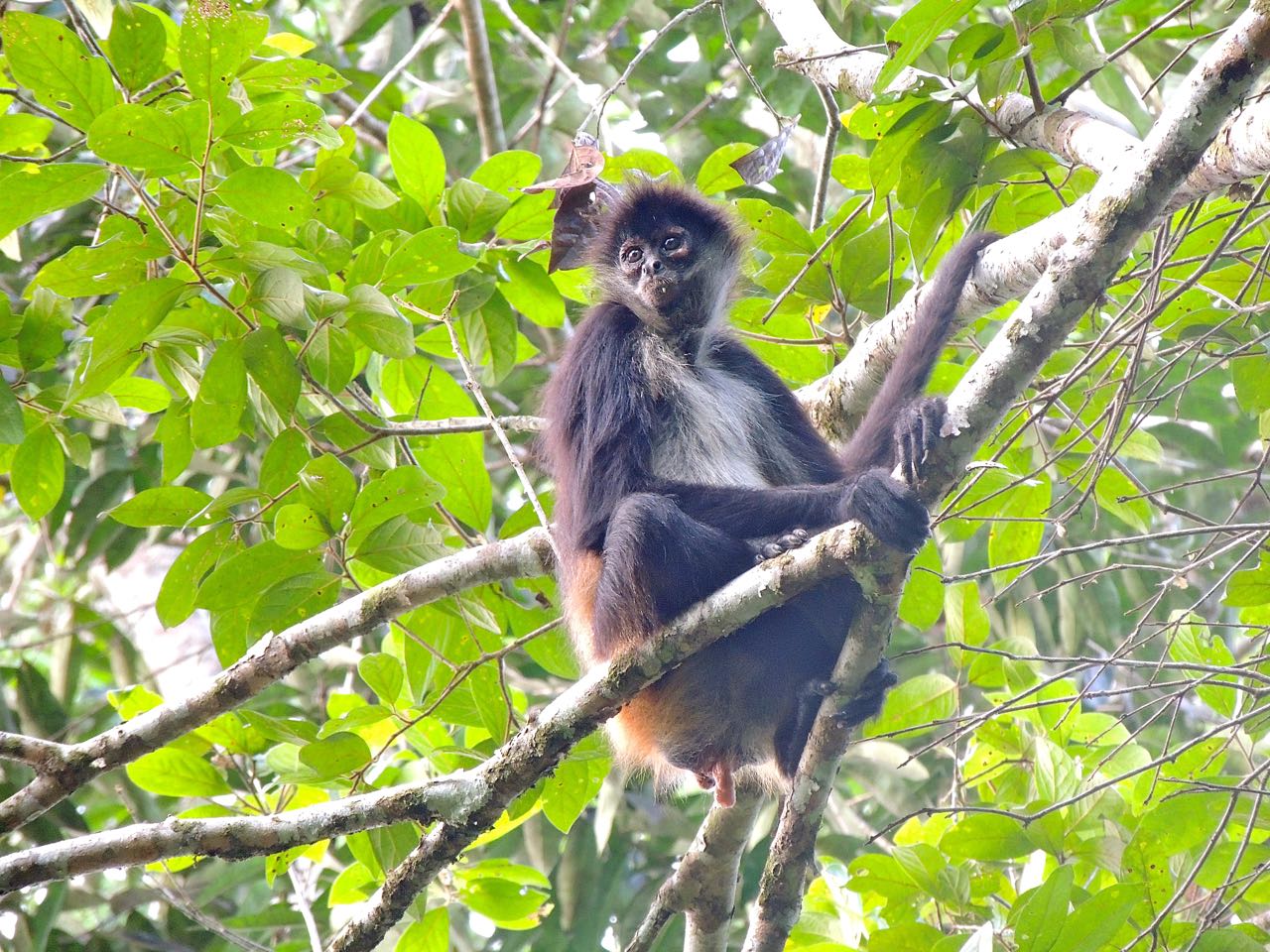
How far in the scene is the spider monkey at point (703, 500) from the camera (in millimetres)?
3521

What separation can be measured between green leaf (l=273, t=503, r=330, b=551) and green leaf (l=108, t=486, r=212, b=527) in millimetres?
404

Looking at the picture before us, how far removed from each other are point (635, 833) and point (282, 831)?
3.86 meters

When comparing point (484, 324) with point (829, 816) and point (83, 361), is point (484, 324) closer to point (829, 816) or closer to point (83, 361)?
point (83, 361)

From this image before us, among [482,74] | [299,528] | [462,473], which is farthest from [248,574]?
[482,74]

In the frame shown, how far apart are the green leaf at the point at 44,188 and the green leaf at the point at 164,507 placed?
932mm

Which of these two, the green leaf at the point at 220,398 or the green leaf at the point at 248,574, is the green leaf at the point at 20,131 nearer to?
the green leaf at the point at 220,398

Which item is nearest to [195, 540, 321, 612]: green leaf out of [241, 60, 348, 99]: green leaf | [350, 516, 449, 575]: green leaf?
[350, 516, 449, 575]: green leaf

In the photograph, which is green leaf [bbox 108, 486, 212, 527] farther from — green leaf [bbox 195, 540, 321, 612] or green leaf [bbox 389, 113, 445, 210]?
green leaf [bbox 389, 113, 445, 210]

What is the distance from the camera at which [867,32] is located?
19.5 ft

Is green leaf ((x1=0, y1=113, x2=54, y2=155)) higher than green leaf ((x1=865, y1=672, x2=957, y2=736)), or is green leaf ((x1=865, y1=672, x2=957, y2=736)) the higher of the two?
green leaf ((x1=0, y1=113, x2=54, y2=155))

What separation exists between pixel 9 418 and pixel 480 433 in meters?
1.53

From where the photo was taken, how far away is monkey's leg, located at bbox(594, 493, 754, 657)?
3514 millimetres

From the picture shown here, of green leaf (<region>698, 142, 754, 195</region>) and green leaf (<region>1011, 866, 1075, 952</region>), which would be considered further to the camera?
green leaf (<region>698, 142, 754, 195</region>)

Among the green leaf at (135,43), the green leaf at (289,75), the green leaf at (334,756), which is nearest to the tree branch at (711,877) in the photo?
the green leaf at (334,756)
